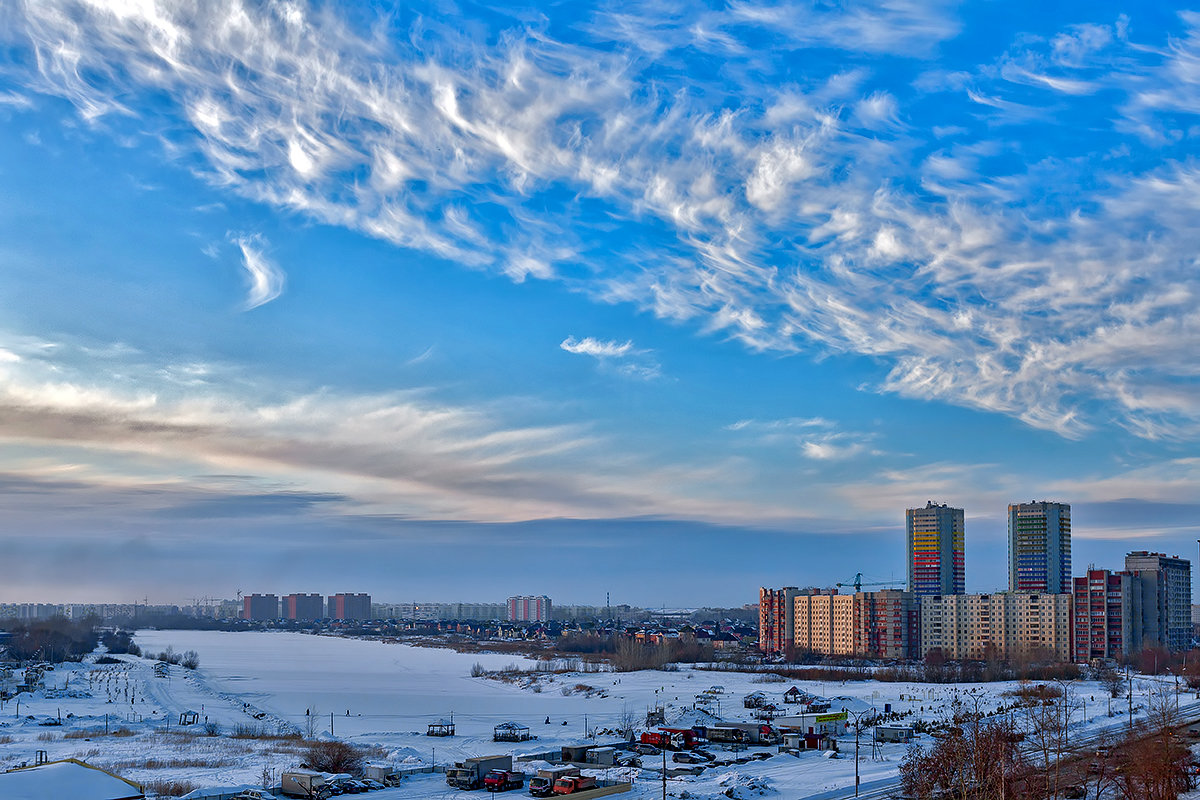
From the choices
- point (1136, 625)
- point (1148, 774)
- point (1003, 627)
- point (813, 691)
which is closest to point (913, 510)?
point (1003, 627)

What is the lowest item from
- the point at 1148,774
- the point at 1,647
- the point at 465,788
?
the point at 1,647

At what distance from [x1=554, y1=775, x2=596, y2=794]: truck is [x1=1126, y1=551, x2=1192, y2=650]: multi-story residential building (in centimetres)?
7834

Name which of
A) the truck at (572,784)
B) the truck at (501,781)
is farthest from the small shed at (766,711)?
the truck at (572,784)

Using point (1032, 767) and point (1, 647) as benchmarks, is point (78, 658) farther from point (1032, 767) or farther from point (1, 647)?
point (1032, 767)

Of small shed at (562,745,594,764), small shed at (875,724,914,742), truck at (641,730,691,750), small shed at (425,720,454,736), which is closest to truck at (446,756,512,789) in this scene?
small shed at (562,745,594,764)

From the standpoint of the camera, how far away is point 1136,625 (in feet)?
309

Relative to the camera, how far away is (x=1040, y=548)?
107938 mm

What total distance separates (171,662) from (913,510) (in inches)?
3007

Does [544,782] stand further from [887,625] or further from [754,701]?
[887,625]

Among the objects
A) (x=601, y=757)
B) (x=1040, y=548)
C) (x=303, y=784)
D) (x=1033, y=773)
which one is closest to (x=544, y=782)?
(x=601, y=757)

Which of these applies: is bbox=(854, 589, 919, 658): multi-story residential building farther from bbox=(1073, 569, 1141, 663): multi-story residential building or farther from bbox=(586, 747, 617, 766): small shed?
bbox=(586, 747, 617, 766): small shed

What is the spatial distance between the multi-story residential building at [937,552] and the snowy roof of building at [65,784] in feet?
326

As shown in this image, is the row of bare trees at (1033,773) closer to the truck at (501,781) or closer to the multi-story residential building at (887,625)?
the truck at (501,781)

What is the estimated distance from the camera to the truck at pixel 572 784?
2945cm
